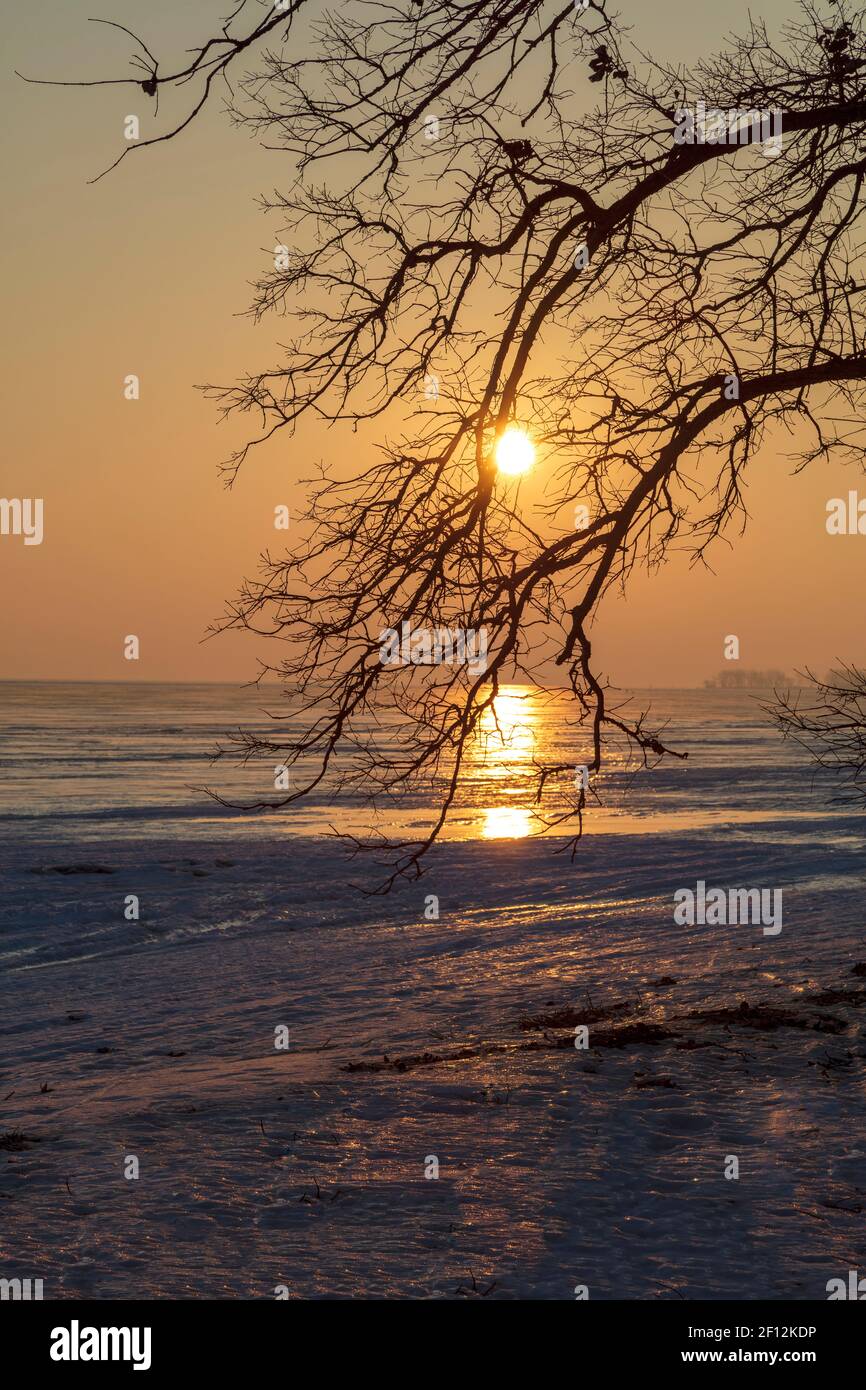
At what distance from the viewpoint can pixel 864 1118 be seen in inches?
287

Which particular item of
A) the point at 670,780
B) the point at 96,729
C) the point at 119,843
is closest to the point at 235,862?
the point at 119,843

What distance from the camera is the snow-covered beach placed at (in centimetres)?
543

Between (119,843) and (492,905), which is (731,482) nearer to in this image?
(492,905)

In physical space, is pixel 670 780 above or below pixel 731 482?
below

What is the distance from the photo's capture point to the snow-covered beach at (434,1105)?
17.8 feet

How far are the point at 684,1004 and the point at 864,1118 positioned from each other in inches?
146

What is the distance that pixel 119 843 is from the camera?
24.8 m

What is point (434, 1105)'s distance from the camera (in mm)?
7773

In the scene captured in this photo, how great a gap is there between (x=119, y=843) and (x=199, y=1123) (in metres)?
17.9

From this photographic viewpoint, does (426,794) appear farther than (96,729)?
No
